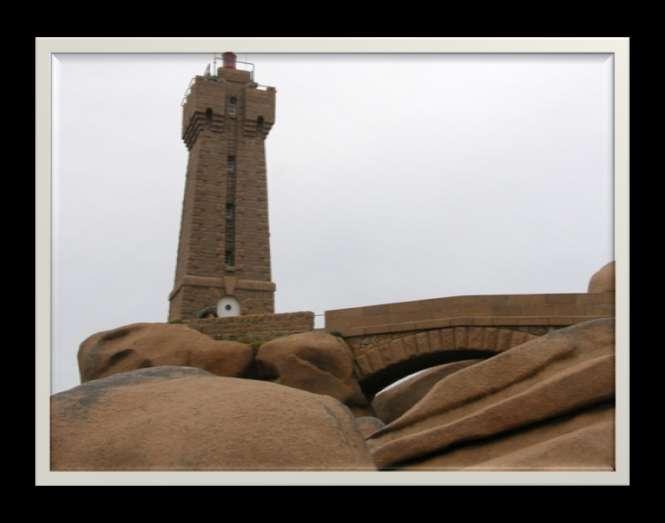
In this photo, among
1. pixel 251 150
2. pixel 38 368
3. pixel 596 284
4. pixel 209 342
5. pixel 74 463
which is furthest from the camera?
pixel 251 150

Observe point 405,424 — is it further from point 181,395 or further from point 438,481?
point 181,395

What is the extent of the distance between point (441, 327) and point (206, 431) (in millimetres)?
7646

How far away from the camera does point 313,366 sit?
1752cm

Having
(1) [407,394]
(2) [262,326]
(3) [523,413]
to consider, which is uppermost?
(2) [262,326]

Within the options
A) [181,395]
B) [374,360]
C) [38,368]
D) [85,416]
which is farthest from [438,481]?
[374,360]

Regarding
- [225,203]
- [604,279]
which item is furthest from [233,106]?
[604,279]

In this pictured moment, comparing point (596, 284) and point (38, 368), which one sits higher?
point (596, 284)

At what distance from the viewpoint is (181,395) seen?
11180 millimetres

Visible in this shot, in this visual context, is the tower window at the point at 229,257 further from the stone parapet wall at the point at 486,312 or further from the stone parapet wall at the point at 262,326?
the stone parapet wall at the point at 486,312

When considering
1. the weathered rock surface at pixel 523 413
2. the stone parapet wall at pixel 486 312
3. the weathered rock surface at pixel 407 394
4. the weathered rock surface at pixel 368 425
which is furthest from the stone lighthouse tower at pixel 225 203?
the weathered rock surface at pixel 523 413

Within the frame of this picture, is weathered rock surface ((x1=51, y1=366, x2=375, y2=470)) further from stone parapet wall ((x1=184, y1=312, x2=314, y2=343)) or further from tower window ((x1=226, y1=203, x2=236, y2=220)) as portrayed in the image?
tower window ((x1=226, y1=203, x2=236, y2=220))

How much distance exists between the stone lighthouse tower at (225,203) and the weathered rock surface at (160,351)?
8621mm

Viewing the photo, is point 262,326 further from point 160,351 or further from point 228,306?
point 228,306

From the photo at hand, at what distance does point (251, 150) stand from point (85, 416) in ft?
58.3
